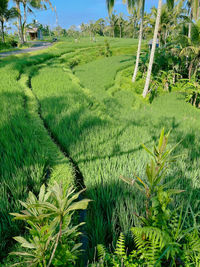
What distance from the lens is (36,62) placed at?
1044cm

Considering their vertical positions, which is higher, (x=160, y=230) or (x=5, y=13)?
(x=5, y=13)

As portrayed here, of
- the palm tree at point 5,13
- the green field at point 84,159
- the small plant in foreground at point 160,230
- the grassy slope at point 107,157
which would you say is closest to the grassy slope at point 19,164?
the green field at point 84,159

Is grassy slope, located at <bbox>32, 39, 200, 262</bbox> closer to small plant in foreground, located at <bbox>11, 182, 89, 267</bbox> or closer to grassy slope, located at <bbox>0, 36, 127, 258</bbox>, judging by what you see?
grassy slope, located at <bbox>0, 36, 127, 258</bbox>

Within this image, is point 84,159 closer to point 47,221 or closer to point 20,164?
point 20,164

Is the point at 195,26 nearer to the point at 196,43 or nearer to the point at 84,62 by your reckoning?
the point at 196,43

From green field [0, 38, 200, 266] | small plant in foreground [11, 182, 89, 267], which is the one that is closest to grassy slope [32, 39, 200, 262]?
green field [0, 38, 200, 266]

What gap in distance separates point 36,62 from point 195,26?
27.7 feet

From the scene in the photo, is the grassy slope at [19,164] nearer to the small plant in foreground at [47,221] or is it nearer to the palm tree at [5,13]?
the small plant in foreground at [47,221]

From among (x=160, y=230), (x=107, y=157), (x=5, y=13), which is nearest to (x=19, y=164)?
(x=107, y=157)

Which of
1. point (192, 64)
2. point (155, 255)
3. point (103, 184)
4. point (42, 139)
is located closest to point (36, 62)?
point (192, 64)

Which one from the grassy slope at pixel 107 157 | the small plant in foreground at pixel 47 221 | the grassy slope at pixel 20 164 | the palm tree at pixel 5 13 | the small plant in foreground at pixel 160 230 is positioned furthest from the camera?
the palm tree at pixel 5 13

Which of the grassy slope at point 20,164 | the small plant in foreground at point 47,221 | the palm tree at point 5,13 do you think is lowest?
the grassy slope at point 20,164

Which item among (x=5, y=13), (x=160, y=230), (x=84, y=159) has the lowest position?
(x=84, y=159)

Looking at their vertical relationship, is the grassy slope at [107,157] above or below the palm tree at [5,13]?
below
